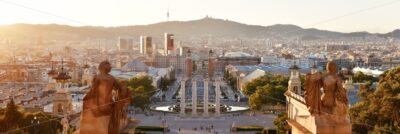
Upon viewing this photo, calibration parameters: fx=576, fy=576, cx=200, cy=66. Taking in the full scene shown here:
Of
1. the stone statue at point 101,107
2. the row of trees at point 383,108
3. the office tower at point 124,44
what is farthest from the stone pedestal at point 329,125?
the office tower at point 124,44

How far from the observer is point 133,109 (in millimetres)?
45219

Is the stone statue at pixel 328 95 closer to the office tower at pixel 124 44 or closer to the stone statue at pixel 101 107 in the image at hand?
the stone statue at pixel 101 107

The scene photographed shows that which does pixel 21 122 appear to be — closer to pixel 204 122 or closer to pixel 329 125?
pixel 204 122

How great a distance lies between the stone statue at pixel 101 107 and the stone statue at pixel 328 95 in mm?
1870

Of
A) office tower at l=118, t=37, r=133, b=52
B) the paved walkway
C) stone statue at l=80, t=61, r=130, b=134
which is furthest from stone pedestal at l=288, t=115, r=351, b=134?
office tower at l=118, t=37, r=133, b=52

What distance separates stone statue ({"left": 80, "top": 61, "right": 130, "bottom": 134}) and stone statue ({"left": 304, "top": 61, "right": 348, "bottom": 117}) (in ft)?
6.14

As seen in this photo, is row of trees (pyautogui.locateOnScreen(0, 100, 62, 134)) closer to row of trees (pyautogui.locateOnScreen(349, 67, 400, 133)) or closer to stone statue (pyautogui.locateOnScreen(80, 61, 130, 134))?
row of trees (pyautogui.locateOnScreen(349, 67, 400, 133))

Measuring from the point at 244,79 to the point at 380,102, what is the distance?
45.1 metres

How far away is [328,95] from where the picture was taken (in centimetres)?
552

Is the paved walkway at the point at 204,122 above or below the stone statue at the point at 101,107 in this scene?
below

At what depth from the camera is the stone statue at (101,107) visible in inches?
199

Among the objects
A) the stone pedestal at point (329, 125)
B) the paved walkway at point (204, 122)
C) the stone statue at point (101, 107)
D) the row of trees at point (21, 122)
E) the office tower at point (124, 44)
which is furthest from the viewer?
the office tower at point (124, 44)

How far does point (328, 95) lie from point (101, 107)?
2144mm

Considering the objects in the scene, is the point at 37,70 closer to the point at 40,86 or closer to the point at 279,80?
the point at 40,86
